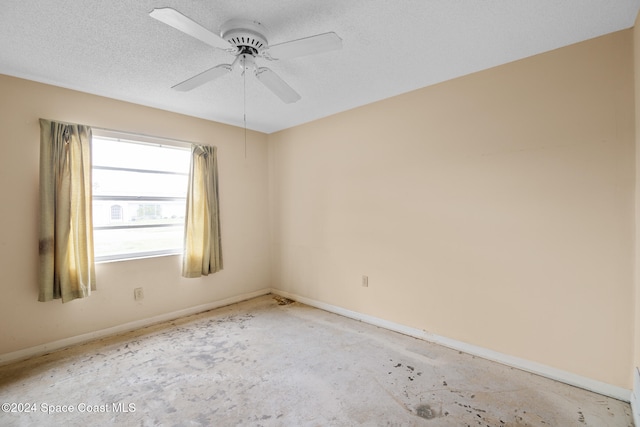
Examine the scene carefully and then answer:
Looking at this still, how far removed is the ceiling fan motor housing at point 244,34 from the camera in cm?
177

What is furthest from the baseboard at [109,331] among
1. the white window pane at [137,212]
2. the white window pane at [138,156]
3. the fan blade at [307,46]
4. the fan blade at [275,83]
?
the fan blade at [307,46]

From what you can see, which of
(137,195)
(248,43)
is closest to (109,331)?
(137,195)

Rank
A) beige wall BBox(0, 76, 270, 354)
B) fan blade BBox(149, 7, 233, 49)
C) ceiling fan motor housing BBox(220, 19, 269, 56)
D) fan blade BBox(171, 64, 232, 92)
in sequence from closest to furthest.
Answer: fan blade BBox(149, 7, 233, 49)
ceiling fan motor housing BBox(220, 19, 269, 56)
fan blade BBox(171, 64, 232, 92)
beige wall BBox(0, 76, 270, 354)

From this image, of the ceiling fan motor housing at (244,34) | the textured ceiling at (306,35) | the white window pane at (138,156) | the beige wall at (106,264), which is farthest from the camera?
the white window pane at (138,156)

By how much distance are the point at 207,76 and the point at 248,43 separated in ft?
1.29

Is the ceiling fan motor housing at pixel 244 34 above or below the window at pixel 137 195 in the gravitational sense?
above

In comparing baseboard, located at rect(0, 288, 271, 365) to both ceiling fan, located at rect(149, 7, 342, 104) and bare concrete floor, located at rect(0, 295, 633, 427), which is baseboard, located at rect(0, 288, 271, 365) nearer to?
bare concrete floor, located at rect(0, 295, 633, 427)

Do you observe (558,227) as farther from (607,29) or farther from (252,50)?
(252,50)

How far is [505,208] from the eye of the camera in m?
2.36

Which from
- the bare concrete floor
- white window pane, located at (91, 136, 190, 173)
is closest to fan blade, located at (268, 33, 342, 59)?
the bare concrete floor

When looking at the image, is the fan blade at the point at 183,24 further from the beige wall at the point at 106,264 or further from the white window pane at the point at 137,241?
the white window pane at the point at 137,241

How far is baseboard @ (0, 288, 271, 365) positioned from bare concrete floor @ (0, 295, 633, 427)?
4.1 inches

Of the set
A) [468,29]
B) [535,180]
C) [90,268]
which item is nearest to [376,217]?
[535,180]

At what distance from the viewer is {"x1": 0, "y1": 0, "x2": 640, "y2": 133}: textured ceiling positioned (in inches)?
Result: 65.6
